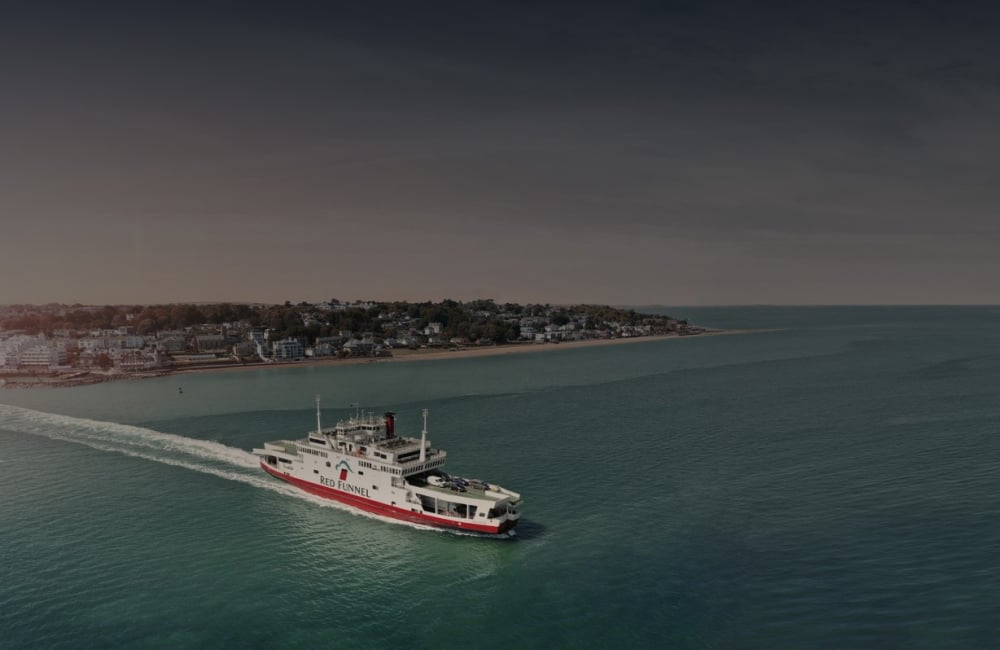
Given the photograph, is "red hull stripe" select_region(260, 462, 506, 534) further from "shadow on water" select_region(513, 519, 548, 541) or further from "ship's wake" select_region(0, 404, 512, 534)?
"shadow on water" select_region(513, 519, 548, 541)

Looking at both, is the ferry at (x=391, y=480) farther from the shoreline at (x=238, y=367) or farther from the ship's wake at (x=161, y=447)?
the shoreline at (x=238, y=367)

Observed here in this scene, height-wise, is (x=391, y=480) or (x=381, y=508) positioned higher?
(x=391, y=480)

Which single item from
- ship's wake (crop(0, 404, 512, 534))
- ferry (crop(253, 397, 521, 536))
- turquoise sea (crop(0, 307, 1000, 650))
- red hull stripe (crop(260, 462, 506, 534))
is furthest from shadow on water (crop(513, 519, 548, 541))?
ship's wake (crop(0, 404, 512, 534))

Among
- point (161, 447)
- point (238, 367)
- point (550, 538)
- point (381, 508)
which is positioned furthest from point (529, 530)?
point (238, 367)

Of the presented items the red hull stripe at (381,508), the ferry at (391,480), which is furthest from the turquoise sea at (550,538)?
the ferry at (391,480)

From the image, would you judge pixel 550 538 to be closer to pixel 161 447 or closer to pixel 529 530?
pixel 529 530

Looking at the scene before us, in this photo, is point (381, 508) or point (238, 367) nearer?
point (381, 508)

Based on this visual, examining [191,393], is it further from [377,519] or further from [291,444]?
[377,519]

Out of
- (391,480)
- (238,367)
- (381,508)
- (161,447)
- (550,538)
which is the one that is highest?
(238,367)
